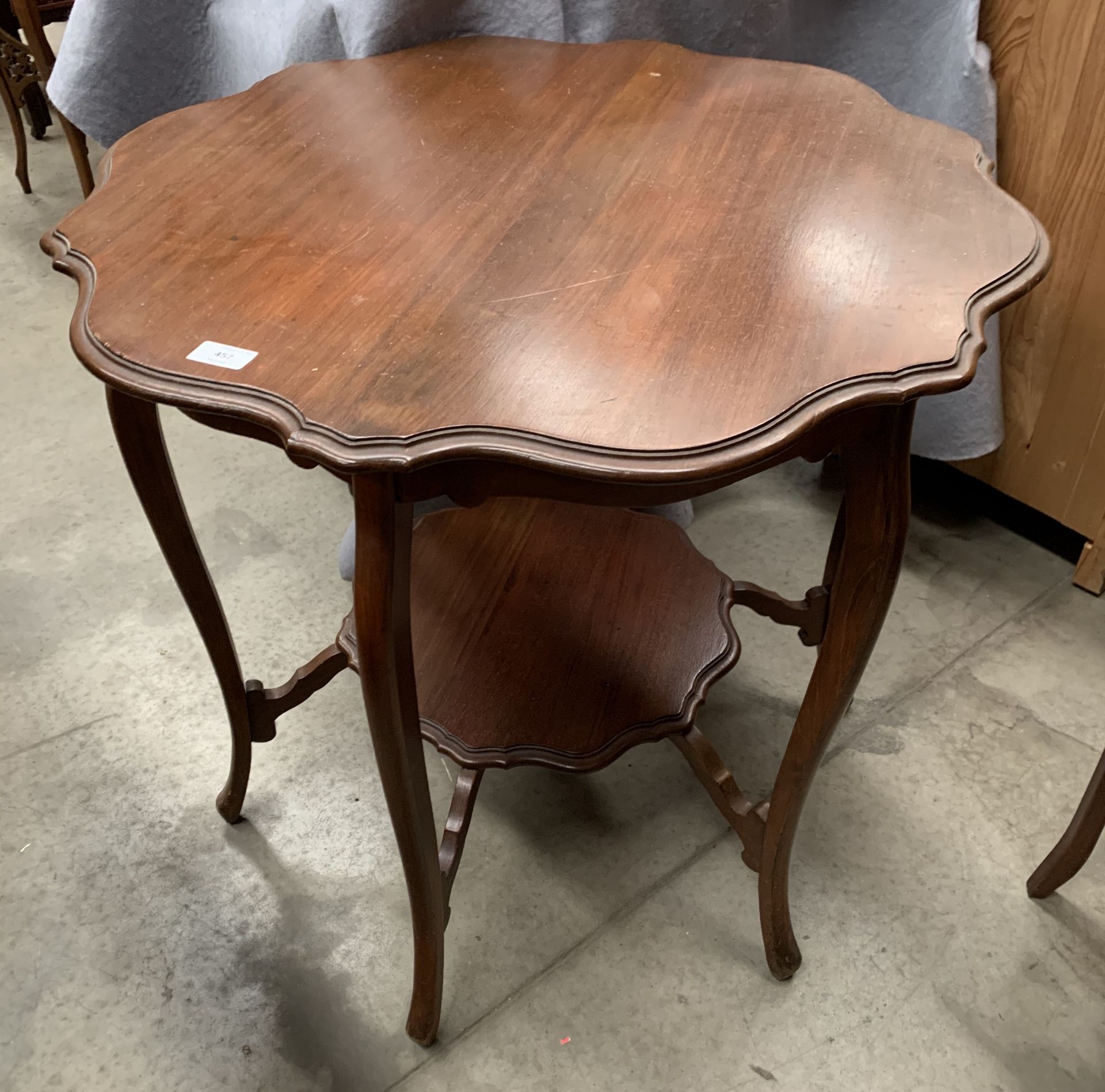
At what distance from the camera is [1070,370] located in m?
1.44

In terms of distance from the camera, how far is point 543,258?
0.81 metres

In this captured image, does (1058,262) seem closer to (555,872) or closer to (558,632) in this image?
(558,632)

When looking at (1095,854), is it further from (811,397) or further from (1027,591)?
(811,397)

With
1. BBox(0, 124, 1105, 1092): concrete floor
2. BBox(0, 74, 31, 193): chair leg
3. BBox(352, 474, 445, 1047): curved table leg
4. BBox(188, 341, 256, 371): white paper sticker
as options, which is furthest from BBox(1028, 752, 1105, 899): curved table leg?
BBox(0, 74, 31, 193): chair leg

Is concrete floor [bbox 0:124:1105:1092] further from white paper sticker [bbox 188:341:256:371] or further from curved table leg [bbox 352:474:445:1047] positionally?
white paper sticker [bbox 188:341:256:371]

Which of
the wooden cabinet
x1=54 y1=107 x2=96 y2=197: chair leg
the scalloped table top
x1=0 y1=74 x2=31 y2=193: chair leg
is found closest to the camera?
the scalloped table top

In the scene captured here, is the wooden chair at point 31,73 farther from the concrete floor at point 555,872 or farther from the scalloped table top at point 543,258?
the scalloped table top at point 543,258

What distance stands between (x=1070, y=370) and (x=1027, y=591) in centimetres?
35

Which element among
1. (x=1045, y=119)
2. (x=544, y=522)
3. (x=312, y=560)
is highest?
(x=1045, y=119)

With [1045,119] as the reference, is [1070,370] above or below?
below

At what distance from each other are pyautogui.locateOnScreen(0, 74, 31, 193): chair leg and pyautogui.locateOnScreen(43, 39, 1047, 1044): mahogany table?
5.91 feet

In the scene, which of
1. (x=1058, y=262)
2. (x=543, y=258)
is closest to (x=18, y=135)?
(x=543, y=258)

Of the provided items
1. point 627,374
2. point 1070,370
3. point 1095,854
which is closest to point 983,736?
point 1095,854

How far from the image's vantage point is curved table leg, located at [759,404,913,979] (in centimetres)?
77
